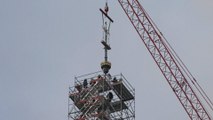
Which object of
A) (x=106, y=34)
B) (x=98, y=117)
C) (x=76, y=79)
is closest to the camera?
(x=98, y=117)

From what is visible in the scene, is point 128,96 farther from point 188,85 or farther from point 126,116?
point 188,85

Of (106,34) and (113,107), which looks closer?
(113,107)

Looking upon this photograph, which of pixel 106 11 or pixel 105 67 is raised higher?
pixel 106 11

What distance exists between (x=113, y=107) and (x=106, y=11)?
30.8 meters

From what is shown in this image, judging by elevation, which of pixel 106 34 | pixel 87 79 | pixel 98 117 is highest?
pixel 106 34

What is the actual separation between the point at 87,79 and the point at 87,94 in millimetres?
4451

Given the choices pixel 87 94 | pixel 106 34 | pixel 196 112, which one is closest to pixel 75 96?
pixel 87 94

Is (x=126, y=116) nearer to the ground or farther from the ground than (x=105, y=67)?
nearer to the ground

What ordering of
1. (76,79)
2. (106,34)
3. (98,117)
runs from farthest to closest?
1. (106,34)
2. (76,79)
3. (98,117)

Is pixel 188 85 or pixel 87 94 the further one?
pixel 188 85

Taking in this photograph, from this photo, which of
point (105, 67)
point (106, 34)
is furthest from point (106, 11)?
point (105, 67)

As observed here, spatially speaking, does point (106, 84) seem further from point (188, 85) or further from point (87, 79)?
point (188, 85)

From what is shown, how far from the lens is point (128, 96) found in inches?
5610

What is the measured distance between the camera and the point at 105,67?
147 metres
